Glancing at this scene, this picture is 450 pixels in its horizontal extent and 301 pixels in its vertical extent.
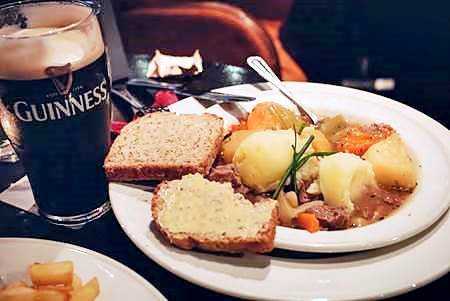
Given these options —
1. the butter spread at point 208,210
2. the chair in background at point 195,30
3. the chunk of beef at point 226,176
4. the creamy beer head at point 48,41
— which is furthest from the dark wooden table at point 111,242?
the chair in background at point 195,30

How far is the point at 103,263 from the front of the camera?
1031 millimetres

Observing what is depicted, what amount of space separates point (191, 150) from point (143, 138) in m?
0.14

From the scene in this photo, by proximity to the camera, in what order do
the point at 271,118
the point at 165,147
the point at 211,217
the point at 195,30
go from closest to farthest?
the point at 211,217 < the point at 165,147 < the point at 271,118 < the point at 195,30

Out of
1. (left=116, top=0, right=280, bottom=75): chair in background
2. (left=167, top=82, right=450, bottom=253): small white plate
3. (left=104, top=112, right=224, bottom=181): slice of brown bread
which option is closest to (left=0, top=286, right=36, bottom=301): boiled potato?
(left=104, top=112, right=224, bottom=181): slice of brown bread

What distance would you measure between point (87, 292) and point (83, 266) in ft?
0.21

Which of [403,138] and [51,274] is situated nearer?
[51,274]

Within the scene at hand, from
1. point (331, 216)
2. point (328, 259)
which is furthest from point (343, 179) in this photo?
point (328, 259)

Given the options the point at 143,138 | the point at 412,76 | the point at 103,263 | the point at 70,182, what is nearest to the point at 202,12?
the point at 412,76

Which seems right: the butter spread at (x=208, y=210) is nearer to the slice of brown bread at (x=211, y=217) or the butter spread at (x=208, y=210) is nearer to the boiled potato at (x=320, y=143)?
the slice of brown bread at (x=211, y=217)

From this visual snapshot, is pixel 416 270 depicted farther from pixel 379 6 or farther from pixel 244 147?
pixel 379 6

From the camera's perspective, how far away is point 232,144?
134 cm

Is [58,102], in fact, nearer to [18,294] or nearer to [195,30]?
[18,294]

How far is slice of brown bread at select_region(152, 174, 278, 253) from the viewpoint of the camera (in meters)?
1.01

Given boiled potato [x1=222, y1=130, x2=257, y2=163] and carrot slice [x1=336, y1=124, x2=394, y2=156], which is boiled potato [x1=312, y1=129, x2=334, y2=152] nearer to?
carrot slice [x1=336, y1=124, x2=394, y2=156]
